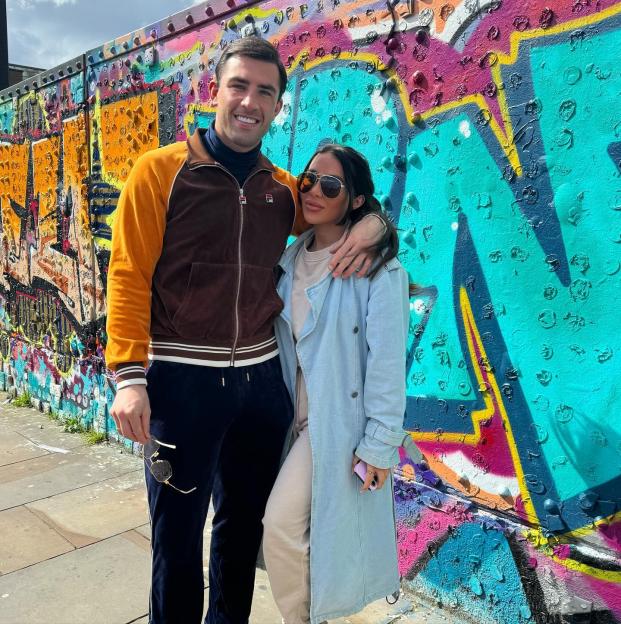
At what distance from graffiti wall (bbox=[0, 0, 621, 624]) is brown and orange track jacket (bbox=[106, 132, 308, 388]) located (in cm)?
92

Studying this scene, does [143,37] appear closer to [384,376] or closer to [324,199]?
[324,199]

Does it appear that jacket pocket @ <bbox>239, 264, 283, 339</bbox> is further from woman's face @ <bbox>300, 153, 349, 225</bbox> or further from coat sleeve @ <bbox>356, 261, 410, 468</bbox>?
coat sleeve @ <bbox>356, 261, 410, 468</bbox>

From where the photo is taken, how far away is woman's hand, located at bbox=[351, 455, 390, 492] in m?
2.08

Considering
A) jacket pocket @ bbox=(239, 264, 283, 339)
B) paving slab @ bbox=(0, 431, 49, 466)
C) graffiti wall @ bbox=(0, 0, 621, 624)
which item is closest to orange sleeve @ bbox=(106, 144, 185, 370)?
jacket pocket @ bbox=(239, 264, 283, 339)

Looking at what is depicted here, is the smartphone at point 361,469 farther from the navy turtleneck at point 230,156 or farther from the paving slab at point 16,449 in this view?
the paving slab at point 16,449

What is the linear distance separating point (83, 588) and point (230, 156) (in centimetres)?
234

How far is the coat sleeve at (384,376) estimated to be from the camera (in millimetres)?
2041

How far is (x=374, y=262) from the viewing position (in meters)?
2.12

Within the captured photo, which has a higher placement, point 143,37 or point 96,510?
point 143,37

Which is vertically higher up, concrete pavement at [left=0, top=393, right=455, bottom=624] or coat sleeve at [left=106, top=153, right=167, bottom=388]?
coat sleeve at [left=106, top=153, right=167, bottom=388]

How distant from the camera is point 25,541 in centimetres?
359

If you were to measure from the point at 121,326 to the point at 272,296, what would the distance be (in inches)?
22.0

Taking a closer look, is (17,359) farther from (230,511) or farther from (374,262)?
(374,262)

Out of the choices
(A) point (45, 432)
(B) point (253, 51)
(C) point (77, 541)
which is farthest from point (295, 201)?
(A) point (45, 432)
